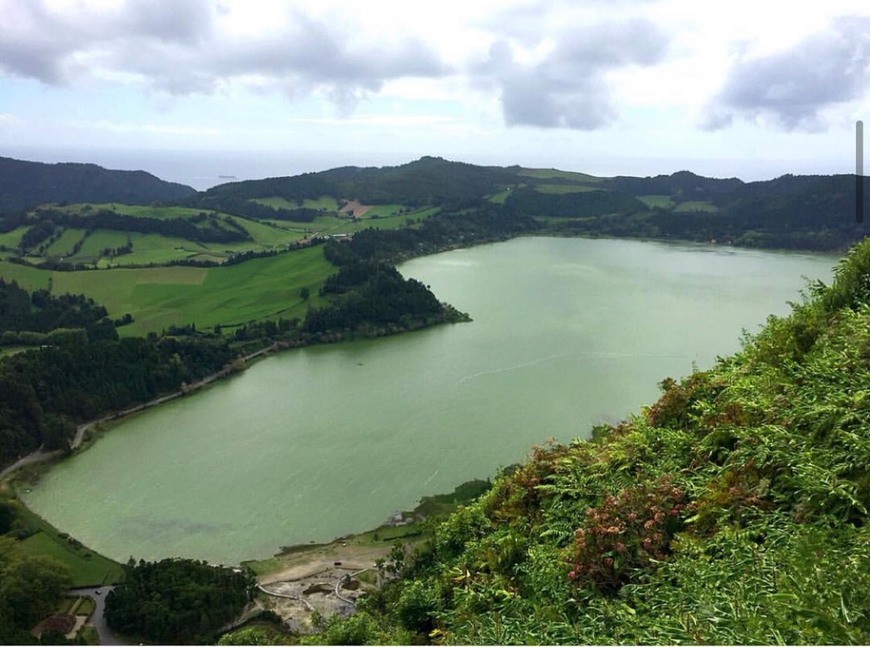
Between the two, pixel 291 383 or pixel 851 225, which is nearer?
pixel 291 383

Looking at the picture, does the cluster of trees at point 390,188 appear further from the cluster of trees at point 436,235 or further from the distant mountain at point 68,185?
the distant mountain at point 68,185

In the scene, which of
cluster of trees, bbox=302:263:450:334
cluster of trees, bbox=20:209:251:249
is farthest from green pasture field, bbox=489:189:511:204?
cluster of trees, bbox=302:263:450:334

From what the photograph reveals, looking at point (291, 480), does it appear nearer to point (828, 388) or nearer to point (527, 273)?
point (828, 388)

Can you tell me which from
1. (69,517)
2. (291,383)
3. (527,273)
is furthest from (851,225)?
(69,517)

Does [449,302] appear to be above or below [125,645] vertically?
above

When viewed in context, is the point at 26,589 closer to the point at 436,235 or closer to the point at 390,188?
the point at 436,235

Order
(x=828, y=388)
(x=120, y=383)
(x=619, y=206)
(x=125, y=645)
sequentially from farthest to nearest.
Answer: (x=619, y=206) < (x=120, y=383) < (x=125, y=645) < (x=828, y=388)

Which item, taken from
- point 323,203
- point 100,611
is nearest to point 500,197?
point 323,203
